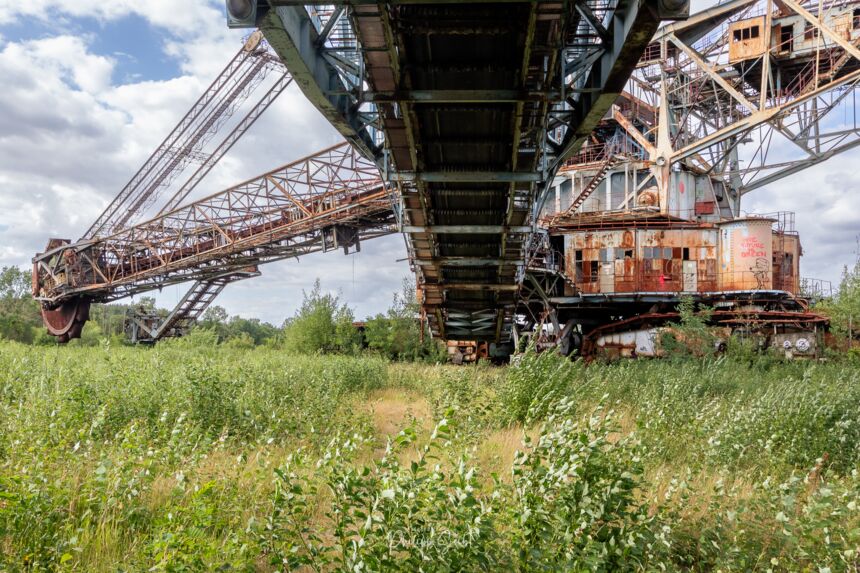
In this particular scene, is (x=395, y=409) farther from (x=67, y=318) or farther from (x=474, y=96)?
(x=67, y=318)

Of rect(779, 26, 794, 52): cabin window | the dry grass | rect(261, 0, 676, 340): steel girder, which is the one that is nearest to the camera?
rect(261, 0, 676, 340): steel girder

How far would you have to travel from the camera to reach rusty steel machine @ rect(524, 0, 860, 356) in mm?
21000

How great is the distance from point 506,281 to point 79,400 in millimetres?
10157

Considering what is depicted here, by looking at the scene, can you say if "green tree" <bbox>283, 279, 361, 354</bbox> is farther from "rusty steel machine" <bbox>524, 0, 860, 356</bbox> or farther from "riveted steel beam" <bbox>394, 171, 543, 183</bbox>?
"riveted steel beam" <bbox>394, 171, 543, 183</bbox>

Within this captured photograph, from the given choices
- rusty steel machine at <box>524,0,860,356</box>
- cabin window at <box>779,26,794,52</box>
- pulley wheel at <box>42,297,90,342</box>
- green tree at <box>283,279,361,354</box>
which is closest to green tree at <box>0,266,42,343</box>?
pulley wheel at <box>42,297,90,342</box>

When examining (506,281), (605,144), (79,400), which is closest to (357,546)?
(79,400)

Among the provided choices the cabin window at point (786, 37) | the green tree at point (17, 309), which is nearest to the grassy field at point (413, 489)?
the cabin window at point (786, 37)

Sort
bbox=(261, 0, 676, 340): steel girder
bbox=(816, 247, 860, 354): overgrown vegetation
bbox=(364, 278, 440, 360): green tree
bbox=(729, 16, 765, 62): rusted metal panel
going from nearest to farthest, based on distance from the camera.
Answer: bbox=(261, 0, 676, 340): steel girder
bbox=(816, 247, 860, 354): overgrown vegetation
bbox=(729, 16, 765, 62): rusted metal panel
bbox=(364, 278, 440, 360): green tree

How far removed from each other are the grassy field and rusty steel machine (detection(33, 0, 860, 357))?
13.2ft

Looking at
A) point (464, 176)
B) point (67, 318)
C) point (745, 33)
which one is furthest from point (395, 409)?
point (67, 318)

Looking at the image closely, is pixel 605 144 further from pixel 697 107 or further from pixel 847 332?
pixel 847 332

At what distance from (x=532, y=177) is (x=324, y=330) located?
25.2 meters

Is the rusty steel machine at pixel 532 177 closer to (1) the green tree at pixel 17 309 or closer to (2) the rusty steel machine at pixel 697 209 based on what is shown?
(2) the rusty steel machine at pixel 697 209

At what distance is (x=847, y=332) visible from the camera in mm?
19875
